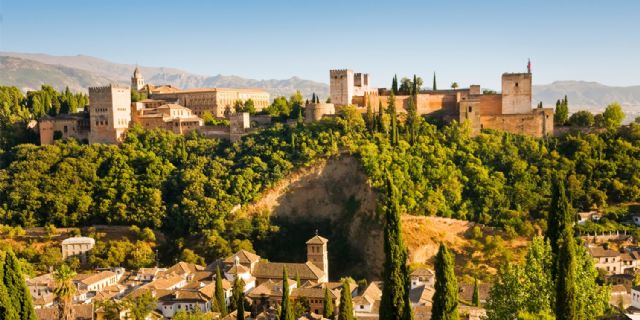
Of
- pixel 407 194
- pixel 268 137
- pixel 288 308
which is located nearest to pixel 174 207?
pixel 268 137

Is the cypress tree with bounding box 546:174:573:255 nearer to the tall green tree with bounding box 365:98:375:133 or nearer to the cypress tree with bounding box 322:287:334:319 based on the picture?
the cypress tree with bounding box 322:287:334:319

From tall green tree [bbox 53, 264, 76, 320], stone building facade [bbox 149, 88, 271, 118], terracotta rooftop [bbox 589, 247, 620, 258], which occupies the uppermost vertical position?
stone building facade [bbox 149, 88, 271, 118]

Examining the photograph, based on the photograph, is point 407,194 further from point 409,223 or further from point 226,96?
point 226,96

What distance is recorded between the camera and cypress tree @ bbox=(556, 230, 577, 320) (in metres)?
20.3

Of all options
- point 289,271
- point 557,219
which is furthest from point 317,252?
point 557,219

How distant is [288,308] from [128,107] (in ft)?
120

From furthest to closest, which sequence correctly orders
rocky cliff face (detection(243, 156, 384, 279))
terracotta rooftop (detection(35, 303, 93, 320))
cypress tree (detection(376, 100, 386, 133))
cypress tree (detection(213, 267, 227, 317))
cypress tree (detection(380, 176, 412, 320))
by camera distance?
cypress tree (detection(376, 100, 386, 133)) → rocky cliff face (detection(243, 156, 384, 279)) → cypress tree (detection(213, 267, 227, 317)) → terracotta rooftop (detection(35, 303, 93, 320)) → cypress tree (detection(380, 176, 412, 320))

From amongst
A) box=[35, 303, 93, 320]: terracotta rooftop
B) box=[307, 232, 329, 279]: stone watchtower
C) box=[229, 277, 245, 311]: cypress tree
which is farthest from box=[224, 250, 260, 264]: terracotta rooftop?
box=[35, 303, 93, 320]: terracotta rooftop

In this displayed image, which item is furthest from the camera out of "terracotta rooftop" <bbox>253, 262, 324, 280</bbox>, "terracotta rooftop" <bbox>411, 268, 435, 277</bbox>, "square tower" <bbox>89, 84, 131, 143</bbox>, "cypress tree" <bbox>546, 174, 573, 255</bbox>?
"square tower" <bbox>89, 84, 131, 143</bbox>

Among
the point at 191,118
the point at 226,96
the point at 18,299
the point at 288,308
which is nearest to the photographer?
the point at 18,299

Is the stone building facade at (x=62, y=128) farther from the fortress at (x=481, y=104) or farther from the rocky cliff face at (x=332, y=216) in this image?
the fortress at (x=481, y=104)

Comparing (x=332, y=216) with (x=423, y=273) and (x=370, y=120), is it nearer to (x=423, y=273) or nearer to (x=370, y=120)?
(x=370, y=120)

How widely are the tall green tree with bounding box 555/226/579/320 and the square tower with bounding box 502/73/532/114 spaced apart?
41546 mm

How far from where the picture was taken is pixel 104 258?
1927 inches
